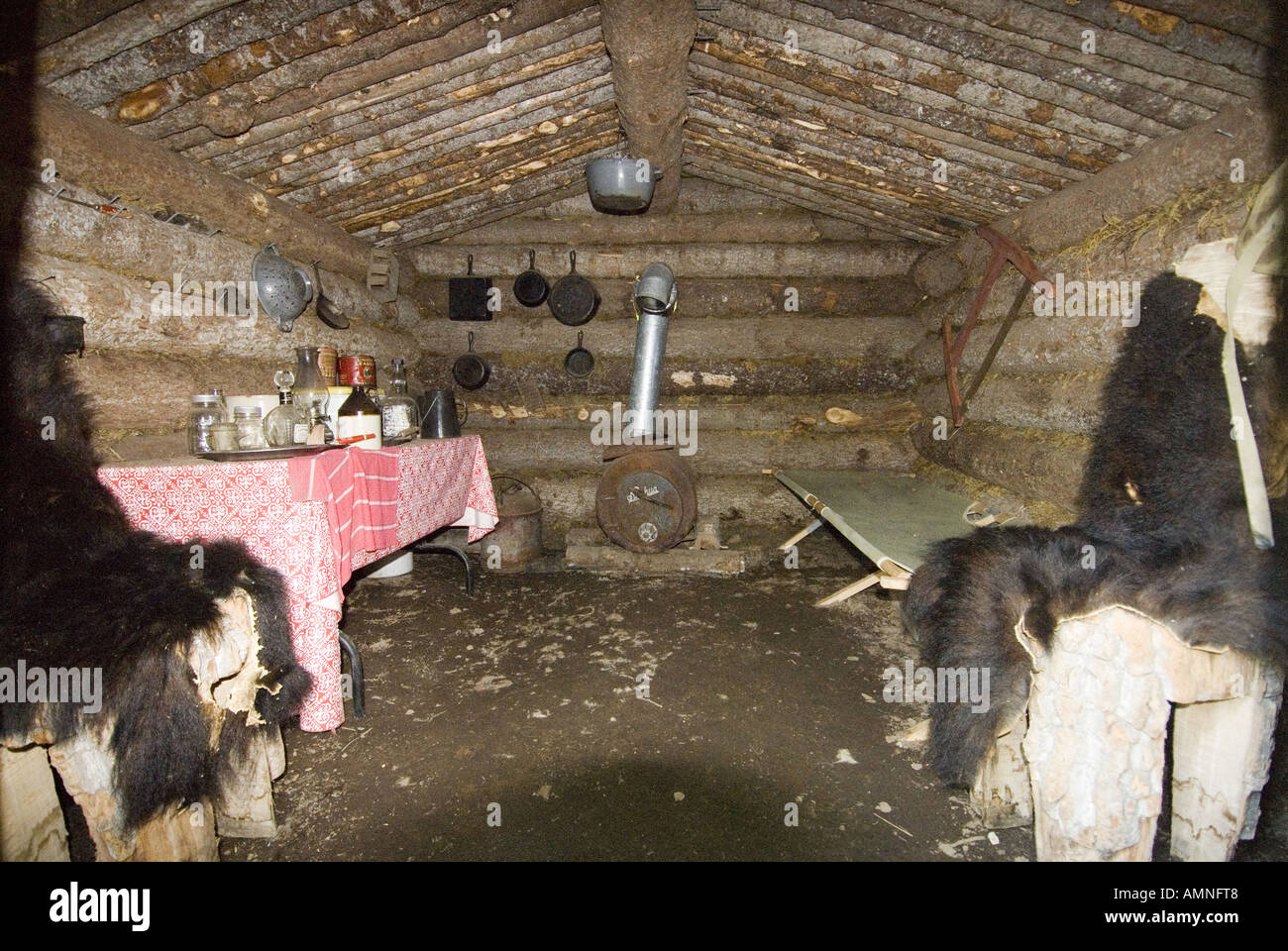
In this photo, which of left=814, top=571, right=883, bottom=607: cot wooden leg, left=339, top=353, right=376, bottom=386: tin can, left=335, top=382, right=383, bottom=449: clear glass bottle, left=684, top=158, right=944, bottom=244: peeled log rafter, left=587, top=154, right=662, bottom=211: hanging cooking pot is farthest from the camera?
left=684, top=158, right=944, bottom=244: peeled log rafter

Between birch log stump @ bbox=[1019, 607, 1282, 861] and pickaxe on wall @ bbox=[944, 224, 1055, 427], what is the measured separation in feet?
10.1

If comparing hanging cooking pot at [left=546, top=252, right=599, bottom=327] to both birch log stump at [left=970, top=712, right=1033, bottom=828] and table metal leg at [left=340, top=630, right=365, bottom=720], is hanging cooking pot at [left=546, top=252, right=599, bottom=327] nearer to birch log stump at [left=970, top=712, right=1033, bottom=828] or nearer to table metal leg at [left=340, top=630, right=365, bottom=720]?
table metal leg at [left=340, top=630, right=365, bottom=720]

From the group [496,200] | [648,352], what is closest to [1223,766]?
[648,352]

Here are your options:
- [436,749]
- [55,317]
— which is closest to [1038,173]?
[436,749]

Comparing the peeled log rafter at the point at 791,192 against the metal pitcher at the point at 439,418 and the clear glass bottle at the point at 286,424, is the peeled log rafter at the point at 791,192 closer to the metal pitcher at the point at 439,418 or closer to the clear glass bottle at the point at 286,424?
the metal pitcher at the point at 439,418

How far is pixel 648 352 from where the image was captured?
5.73 metres

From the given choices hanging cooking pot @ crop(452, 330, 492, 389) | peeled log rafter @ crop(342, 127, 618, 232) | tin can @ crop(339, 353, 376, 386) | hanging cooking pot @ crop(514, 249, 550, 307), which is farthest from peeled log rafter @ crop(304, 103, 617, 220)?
hanging cooking pot @ crop(452, 330, 492, 389)

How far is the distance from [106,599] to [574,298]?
4695 millimetres

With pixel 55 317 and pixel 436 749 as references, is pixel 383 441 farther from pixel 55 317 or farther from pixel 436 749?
pixel 436 749

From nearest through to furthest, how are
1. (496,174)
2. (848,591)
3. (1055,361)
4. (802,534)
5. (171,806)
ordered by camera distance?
(171,806) → (1055,361) → (848,591) → (496,174) → (802,534)

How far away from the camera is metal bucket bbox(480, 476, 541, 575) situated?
5371 millimetres

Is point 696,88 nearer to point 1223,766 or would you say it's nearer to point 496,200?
point 496,200

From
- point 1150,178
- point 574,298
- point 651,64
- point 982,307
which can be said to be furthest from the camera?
point 574,298

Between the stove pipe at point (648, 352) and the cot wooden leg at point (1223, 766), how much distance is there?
438cm
